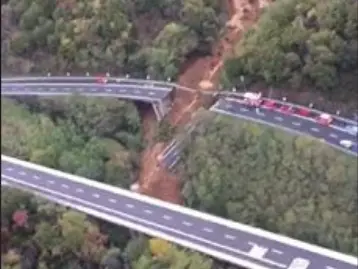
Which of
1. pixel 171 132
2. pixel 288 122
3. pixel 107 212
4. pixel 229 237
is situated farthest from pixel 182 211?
pixel 288 122

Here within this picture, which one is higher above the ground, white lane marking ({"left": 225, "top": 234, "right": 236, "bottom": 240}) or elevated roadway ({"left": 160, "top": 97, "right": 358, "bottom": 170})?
elevated roadway ({"left": 160, "top": 97, "right": 358, "bottom": 170})

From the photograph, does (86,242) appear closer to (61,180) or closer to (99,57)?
(61,180)

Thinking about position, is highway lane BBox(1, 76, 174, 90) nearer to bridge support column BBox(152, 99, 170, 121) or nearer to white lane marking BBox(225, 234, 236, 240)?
bridge support column BBox(152, 99, 170, 121)

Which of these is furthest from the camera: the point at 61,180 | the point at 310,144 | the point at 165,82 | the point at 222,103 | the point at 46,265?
the point at 165,82

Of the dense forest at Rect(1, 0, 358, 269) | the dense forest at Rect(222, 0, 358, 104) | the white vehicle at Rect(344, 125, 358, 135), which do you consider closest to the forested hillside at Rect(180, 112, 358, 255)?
the dense forest at Rect(1, 0, 358, 269)

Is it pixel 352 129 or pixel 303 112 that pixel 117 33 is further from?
pixel 352 129

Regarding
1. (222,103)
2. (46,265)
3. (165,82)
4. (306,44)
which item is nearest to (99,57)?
(165,82)

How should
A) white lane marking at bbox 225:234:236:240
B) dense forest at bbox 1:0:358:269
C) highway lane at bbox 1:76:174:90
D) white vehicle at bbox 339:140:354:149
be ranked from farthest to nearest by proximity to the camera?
highway lane at bbox 1:76:174:90
white vehicle at bbox 339:140:354:149
white lane marking at bbox 225:234:236:240
dense forest at bbox 1:0:358:269
